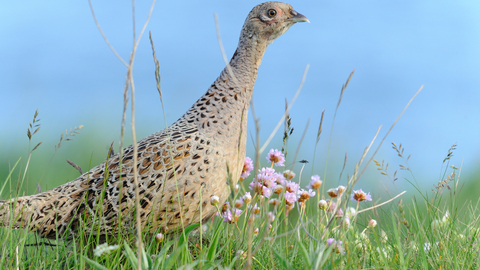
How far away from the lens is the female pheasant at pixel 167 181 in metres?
3.50

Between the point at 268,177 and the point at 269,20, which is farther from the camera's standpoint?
the point at 269,20

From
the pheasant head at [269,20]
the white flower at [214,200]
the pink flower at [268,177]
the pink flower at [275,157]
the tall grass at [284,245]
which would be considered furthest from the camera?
the pheasant head at [269,20]

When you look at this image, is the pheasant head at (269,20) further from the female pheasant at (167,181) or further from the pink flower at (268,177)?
the pink flower at (268,177)

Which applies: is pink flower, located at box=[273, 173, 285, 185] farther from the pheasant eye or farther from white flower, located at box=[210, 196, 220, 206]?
the pheasant eye

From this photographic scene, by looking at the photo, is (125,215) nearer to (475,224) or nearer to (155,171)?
(155,171)

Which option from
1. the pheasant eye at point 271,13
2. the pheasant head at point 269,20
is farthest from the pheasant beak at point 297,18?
the pheasant eye at point 271,13

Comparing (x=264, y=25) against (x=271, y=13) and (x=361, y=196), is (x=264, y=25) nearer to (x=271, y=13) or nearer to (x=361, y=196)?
(x=271, y=13)

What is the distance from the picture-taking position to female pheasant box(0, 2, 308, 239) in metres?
3.50

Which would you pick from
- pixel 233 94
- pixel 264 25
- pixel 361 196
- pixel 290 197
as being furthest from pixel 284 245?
pixel 264 25

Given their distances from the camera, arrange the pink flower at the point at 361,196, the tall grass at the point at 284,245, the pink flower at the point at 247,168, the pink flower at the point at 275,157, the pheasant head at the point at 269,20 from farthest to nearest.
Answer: the pheasant head at the point at 269,20 < the pink flower at the point at 247,168 < the pink flower at the point at 275,157 < the pink flower at the point at 361,196 < the tall grass at the point at 284,245

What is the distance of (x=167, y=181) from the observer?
11.6ft

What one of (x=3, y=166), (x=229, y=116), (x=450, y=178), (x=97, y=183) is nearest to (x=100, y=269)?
(x=97, y=183)

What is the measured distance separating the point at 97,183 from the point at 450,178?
3.22 m

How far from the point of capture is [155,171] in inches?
142
